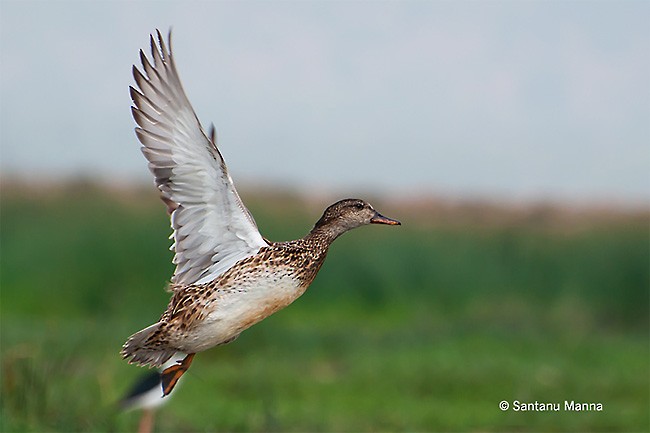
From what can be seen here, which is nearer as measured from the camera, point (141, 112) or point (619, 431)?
point (141, 112)

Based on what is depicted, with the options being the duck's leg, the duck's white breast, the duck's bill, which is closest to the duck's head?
the duck's bill

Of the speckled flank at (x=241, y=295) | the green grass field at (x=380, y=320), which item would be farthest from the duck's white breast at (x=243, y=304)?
the green grass field at (x=380, y=320)

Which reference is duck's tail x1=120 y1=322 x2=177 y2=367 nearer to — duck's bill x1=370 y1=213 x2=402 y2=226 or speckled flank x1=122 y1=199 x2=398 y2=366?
speckled flank x1=122 y1=199 x2=398 y2=366

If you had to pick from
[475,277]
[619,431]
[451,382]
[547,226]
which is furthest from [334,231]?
[547,226]

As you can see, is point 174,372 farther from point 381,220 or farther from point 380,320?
point 380,320

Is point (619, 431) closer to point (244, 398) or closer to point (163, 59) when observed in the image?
point (244, 398)

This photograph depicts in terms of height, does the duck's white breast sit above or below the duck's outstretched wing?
below

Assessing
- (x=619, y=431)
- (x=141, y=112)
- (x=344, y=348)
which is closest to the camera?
(x=141, y=112)

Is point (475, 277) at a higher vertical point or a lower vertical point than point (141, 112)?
lower

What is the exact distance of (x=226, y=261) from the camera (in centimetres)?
215

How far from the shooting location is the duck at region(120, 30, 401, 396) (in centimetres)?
194

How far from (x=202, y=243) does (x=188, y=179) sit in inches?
5.3

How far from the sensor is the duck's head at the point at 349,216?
1.98m

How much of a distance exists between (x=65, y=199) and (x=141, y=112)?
37.7ft
